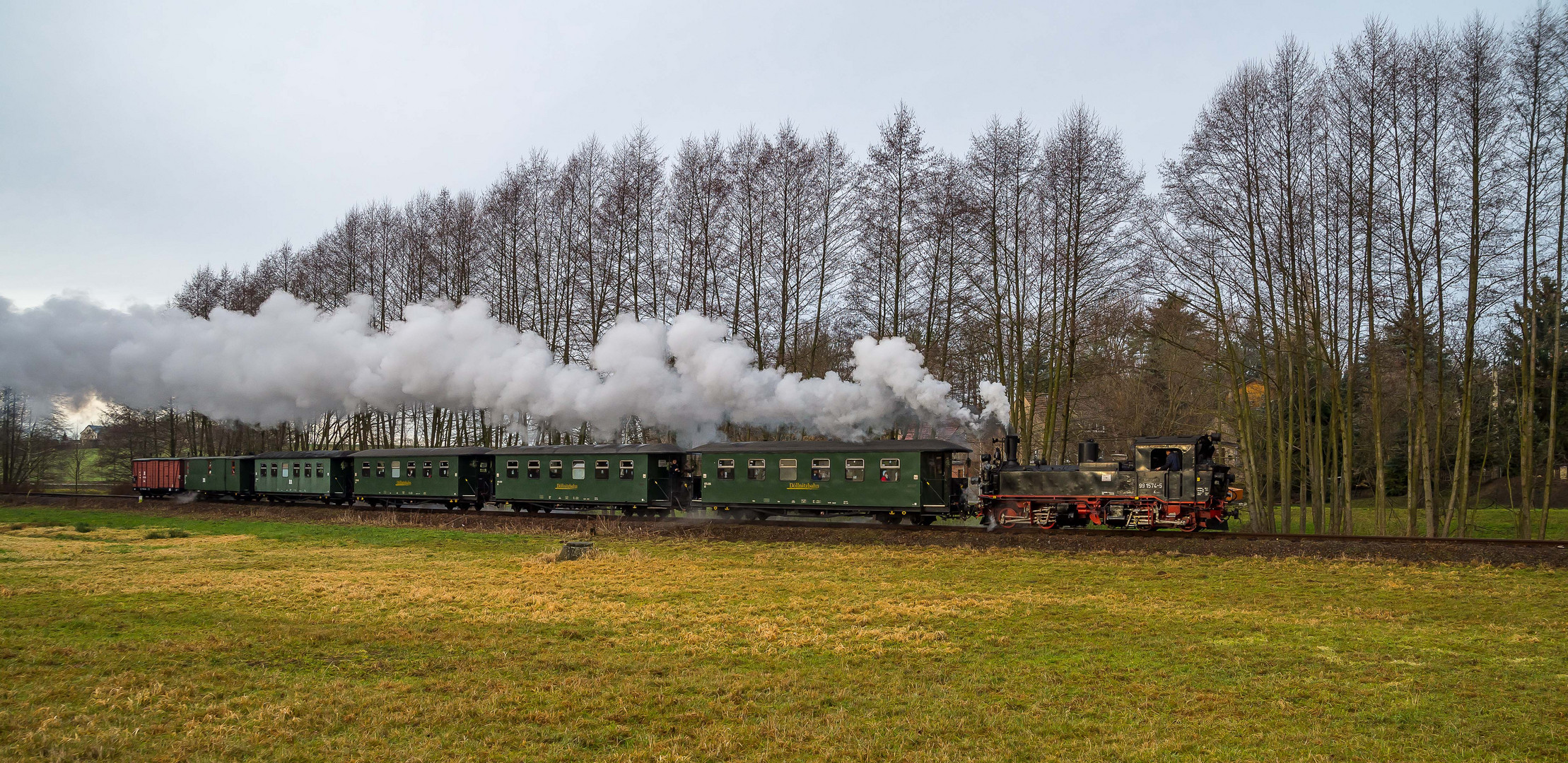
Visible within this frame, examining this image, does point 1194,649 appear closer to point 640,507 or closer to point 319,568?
point 319,568

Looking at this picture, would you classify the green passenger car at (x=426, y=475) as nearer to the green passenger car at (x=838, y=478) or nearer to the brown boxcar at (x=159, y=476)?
the green passenger car at (x=838, y=478)

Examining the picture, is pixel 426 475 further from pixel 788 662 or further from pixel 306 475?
pixel 788 662

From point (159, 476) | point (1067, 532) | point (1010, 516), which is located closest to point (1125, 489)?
point (1067, 532)

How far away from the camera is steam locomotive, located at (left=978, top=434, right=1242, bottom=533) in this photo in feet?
67.3

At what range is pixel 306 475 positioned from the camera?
117 feet

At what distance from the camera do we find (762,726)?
23.7 ft

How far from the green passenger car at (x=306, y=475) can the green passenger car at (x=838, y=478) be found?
58.0ft

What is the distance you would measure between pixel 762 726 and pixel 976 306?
22.5 meters

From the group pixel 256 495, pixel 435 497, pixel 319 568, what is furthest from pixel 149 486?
pixel 319 568

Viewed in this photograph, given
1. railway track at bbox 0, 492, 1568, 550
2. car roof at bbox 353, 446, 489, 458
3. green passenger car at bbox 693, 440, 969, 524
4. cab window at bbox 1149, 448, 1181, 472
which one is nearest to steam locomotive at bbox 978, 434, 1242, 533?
cab window at bbox 1149, 448, 1181, 472

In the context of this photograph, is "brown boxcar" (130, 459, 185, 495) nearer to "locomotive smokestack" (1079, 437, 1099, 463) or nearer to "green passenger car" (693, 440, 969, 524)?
"green passenger car" (693, 440, 969, 524)

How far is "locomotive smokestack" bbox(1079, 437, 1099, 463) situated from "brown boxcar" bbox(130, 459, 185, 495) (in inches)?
1534

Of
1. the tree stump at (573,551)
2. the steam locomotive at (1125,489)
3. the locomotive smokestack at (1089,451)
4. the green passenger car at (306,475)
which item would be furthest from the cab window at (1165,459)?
the green passenger car at (306,475)

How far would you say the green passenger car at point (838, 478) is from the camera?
74.3 ft
